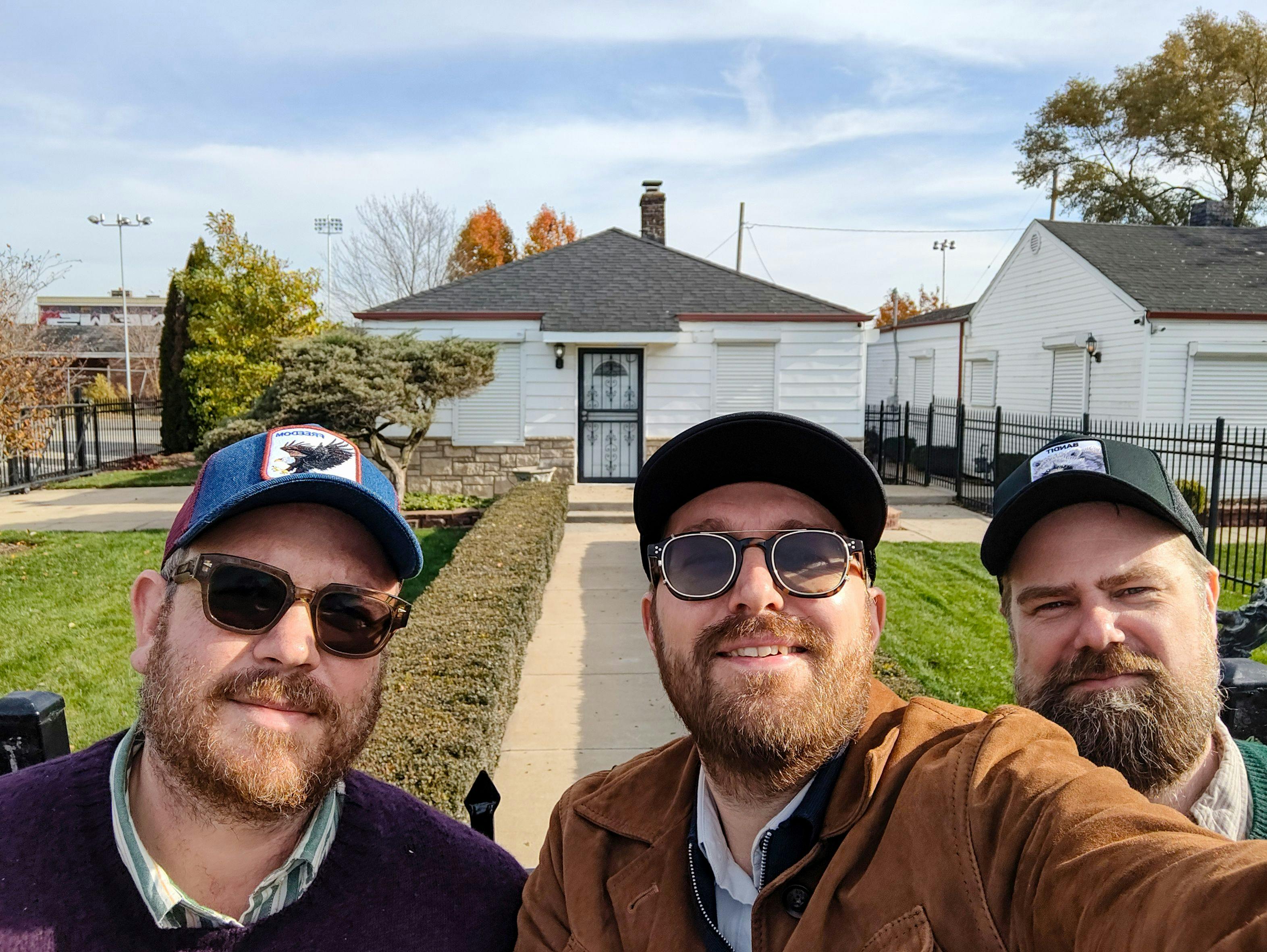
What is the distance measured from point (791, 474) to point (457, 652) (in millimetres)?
3674

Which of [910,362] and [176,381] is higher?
[910,362]

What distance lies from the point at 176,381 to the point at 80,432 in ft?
14.6

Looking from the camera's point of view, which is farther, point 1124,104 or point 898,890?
point 1124,104

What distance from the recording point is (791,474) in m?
1.86

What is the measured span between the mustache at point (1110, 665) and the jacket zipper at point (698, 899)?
0.84m

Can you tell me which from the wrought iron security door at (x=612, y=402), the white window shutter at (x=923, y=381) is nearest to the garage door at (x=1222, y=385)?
the wrought iron security door at (x=612, y=402)

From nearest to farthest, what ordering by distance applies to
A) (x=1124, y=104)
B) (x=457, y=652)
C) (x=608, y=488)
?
(x=457, y=652) < (x=608, y=488) < (x=1124, y=104)

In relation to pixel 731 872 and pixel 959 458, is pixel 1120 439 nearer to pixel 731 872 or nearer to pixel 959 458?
pixel 959 458

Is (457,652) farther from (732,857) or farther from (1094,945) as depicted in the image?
(1094,945)

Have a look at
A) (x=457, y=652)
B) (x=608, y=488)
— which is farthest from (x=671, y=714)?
(x=608, y=488)

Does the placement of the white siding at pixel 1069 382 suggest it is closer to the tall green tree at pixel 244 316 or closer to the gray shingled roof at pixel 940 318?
the gray shingled roof at pixel 940 318

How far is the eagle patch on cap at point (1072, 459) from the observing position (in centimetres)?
187

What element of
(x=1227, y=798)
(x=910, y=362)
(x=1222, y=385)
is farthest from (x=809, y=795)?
(x=910, y=362)

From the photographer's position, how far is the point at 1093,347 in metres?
18.0
